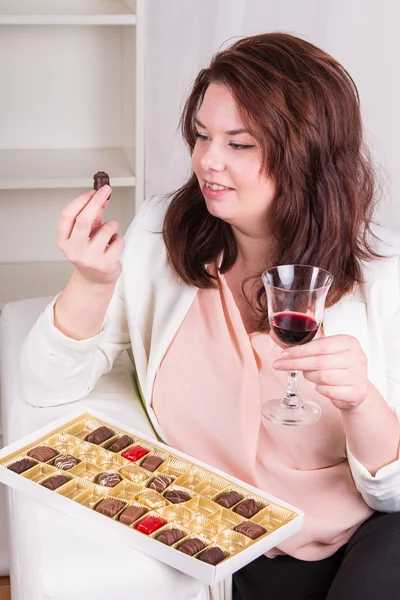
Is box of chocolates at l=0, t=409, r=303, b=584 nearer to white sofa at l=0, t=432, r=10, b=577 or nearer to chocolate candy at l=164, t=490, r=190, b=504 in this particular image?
chocolate candy at l=164, t=490, r=190, b=504

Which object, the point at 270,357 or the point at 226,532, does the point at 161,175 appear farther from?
the point at 226,532

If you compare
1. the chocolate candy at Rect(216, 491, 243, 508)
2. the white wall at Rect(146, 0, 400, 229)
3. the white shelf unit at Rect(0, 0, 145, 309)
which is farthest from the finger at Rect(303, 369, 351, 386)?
the white shelf unit at Rect(0, 0, 145, 309)

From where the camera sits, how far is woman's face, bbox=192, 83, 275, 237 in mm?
1627

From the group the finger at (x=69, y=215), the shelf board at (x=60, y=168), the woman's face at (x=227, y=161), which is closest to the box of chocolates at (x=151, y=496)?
the finger at (x=69, y=215)

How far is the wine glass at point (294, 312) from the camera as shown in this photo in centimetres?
138

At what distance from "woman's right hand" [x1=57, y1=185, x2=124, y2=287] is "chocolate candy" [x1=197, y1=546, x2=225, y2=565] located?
1.67ft

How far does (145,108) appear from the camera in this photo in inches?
96.0

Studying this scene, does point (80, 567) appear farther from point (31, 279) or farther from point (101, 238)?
point (31, 279)

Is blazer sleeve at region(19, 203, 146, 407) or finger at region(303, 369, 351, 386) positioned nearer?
finger at region(303, 369, 351, 386)

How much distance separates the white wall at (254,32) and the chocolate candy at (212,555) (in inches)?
51.1

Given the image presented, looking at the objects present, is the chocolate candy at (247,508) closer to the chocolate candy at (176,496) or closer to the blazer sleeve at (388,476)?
the chocolate candy at (176,496)

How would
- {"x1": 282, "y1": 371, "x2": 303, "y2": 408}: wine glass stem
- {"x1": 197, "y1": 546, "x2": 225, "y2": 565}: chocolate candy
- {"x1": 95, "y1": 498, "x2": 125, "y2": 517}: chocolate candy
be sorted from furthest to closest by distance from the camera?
{"x1": 282, "y1": 371, "x2": 303, "y2": 408}: wine glass stem → {"x1": 95, "y1": 498, "x2": 125, "y2": 517}: chocolate candy → {"x1": 197, "y1": 546, "x2": 225, "y2": 565}: chocolate candy

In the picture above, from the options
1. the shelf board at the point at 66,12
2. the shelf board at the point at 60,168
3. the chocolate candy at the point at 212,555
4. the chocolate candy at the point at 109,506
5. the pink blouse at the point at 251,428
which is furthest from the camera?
the shelf board at the point at 60,168

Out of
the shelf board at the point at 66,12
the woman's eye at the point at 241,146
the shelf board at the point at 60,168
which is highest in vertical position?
the shelf board at the point at 66,12
